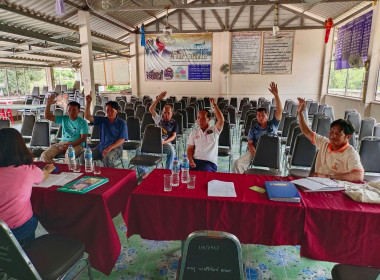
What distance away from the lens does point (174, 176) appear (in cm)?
228

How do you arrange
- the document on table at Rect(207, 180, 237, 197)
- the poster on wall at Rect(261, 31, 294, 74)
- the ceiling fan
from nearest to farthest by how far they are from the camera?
the document on table at Rect(207, 180, 237, 197)
the ceiling fan
the poster on wall at Rect(261, 31, 294, 74)

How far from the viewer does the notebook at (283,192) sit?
1.86 metres

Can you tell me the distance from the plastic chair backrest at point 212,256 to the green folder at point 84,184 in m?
1.23

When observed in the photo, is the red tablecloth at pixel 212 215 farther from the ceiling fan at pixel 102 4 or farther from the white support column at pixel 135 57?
the white support column at pixel 135 57

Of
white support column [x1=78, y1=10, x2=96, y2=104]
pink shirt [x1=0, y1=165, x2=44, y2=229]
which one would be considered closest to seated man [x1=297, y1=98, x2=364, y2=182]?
pink shirt [x1=0, y1=165, x2=44, y2=229]

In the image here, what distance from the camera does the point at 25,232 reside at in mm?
1872

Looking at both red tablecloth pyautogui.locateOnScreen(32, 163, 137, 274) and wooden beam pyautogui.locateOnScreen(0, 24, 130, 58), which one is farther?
wooden beam pyautogui.locateOnScreen(0, 24, 130, 58)

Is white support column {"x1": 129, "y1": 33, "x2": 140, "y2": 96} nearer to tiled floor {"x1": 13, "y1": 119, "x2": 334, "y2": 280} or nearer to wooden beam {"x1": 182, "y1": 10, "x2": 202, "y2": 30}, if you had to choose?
wooden beam {"x1": 182, "y1": 10, "x2": 202, "y2": 30}

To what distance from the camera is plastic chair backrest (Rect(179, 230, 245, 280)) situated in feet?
3.64

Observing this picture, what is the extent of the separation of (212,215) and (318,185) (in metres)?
0.93

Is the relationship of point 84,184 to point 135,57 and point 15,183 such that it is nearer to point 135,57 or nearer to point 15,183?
point 15,183

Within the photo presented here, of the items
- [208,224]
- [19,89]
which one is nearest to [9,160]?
[208,224]

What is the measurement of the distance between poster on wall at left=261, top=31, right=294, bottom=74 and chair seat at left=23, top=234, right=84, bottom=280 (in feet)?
36.1

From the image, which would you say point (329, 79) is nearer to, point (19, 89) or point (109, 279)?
point (109, 279)
